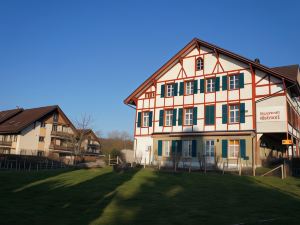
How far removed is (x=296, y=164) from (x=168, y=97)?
13.6 meters

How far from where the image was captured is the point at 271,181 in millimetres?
20875

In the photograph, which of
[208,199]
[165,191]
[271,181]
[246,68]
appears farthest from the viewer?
[246,68]

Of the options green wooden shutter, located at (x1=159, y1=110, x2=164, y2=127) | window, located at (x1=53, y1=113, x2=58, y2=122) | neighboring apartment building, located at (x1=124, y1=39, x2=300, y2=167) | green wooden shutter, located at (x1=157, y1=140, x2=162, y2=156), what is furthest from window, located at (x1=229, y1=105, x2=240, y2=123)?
window, located at (x1=53, y1=113, x2=58, y2=122)

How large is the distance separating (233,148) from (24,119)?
38.5 metres

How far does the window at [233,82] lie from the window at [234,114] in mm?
1744

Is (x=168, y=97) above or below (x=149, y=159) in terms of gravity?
above

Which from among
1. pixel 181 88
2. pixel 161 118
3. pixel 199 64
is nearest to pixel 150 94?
pixel 161 118

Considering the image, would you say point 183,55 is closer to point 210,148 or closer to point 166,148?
point 166,148

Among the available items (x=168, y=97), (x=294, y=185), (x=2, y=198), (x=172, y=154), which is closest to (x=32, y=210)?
(x=2, y=198)

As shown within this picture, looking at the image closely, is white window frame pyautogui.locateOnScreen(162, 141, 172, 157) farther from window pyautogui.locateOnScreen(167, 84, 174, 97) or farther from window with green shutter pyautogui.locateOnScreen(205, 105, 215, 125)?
window pyautogui.locateOnScreen(167, 84, 174, 97)

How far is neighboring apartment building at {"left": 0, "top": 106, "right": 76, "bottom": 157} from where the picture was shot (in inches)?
2062

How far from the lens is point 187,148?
1258 inches

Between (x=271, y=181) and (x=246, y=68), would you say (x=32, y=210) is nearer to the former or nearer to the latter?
(x=271, y=181)

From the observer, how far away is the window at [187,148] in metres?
31.7
